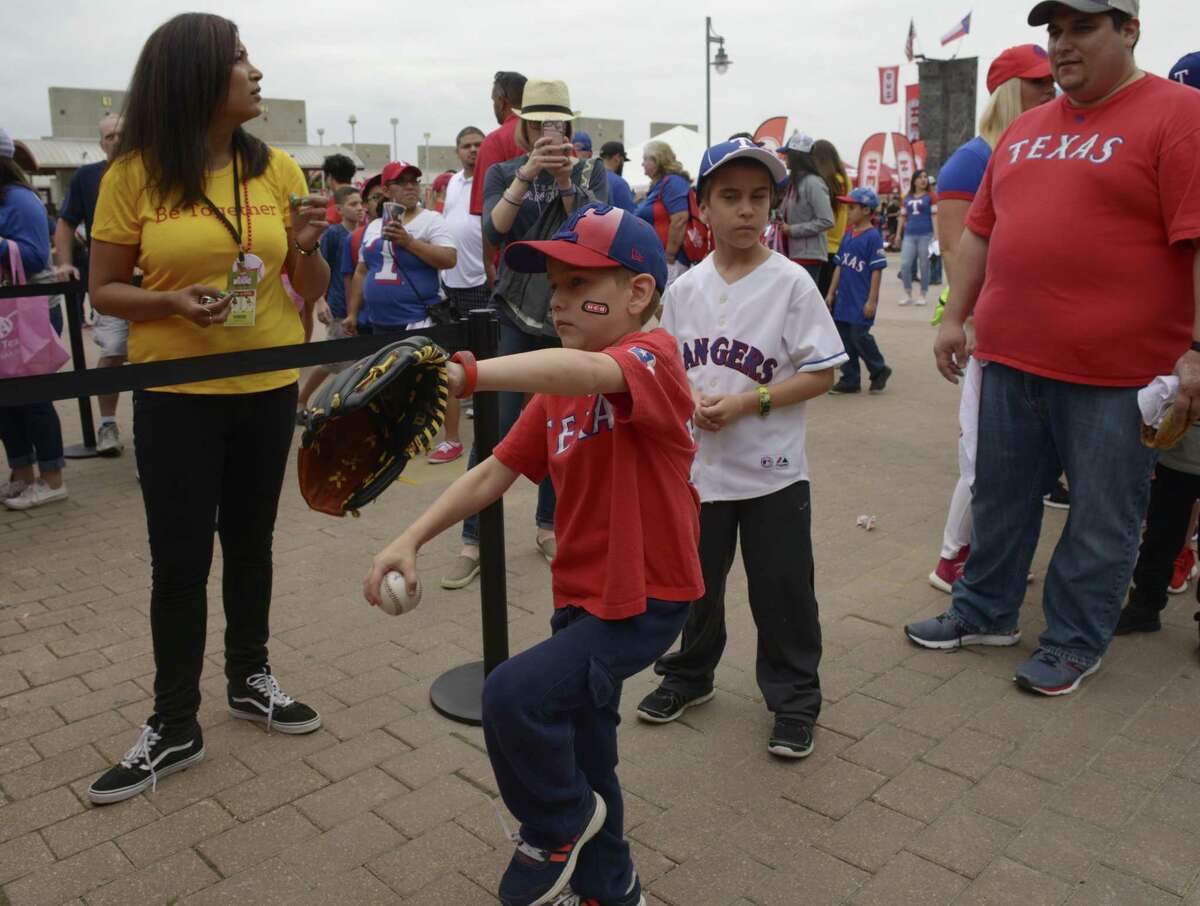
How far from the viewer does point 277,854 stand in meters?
2.75

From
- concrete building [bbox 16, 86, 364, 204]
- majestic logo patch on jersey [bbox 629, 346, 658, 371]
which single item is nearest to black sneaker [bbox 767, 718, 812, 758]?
majestic logo patch on jersey [bbox 629, 346, 658, 371]

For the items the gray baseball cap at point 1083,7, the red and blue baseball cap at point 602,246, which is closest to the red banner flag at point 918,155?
the gray baseball cap at point 1083,7

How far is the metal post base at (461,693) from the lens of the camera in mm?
3475

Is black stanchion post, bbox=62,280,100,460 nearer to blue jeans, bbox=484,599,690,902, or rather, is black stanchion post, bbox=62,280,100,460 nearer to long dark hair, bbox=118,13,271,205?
long dark hair, bbox=118,13,271,205

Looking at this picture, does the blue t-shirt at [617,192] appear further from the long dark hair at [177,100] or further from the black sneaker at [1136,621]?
the black sneaker at [1136,621]

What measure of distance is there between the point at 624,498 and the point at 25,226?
5544mm

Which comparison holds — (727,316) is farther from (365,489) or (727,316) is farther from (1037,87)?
(1037,87)

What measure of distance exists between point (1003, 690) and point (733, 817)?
4.36ft

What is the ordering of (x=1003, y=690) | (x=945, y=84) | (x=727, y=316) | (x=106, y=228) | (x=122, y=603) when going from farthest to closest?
(x=945, y=84), (x=122, y=603), (x=1003, y=690), (x=727, y=316), (x=106, y=228)

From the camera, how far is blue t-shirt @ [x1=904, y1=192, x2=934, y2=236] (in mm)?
15827

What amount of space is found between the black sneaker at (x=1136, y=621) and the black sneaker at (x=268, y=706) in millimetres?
3126

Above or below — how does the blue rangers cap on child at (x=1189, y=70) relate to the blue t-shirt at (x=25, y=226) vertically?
above

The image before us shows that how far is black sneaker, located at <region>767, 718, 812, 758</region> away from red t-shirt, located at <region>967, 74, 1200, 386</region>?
1.51m

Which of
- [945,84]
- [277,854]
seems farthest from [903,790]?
[945,84]
